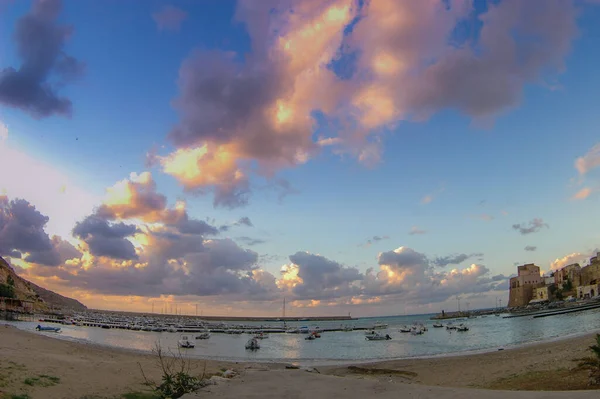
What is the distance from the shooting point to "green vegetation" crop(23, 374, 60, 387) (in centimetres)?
1424

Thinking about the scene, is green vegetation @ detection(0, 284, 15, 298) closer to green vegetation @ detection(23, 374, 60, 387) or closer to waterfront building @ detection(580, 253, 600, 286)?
green vegetation @ detection(23, 374, 60, 387)

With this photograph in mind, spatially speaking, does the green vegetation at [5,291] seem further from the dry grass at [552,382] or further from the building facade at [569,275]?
the building facade at [569,275]

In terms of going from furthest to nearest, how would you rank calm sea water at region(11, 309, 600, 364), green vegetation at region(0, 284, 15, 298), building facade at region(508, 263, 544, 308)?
1. building facade at region(508, 263, 544, 308)
2. green vegetation at region(0, 284, 15, 298)
3. calm sea water at region(11, 309, 600, 364)

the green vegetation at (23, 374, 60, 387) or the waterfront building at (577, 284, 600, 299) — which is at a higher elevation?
the green vegetation at (23, 374, 60, 387)

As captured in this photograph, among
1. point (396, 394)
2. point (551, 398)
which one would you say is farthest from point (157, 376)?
point (551, 398)

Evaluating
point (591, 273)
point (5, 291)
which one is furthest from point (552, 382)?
point (591, 273)

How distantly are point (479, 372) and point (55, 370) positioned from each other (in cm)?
2659

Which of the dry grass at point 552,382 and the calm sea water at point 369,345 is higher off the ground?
the dry grass at point 552,382

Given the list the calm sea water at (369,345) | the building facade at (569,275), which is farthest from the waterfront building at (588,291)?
the calm sea water at (369,345)

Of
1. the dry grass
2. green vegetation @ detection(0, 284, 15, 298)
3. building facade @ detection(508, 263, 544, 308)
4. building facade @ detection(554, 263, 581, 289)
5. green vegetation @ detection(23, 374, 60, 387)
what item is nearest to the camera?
green vegetation @ detection(23, 374, 60, 387)

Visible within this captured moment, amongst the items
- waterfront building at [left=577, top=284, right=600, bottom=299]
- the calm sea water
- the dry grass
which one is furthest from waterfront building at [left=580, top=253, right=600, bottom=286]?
the dry grass

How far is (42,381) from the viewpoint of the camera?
593 inches

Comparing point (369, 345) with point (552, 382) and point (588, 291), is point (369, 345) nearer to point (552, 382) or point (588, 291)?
point (552, 382)

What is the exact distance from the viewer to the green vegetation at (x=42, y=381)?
14.2 m
